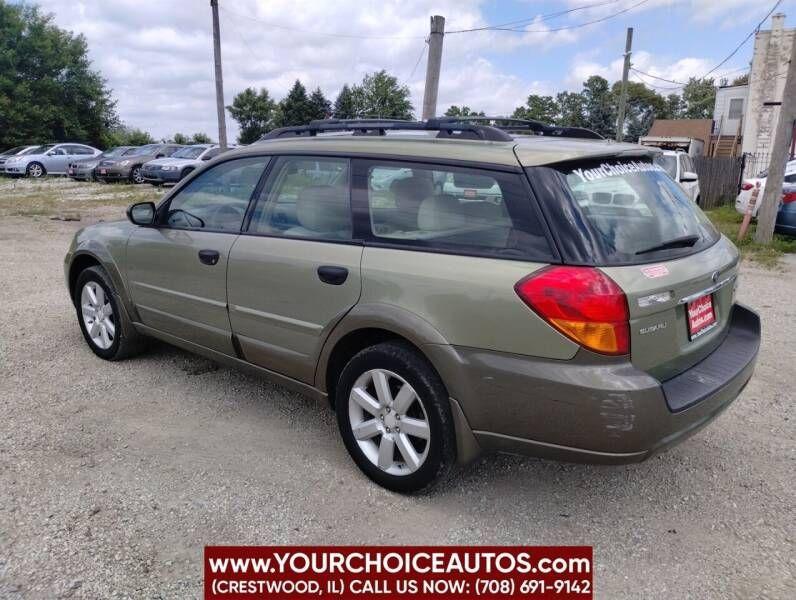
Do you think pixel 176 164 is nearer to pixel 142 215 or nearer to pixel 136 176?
pixel 136 176

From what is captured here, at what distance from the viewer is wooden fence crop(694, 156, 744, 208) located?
55.8 ft

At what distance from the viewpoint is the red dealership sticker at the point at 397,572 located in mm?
2539

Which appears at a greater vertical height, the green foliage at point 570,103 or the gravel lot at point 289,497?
the green foliage at point 570,103

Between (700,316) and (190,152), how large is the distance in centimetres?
2159

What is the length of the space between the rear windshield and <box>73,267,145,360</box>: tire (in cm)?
334

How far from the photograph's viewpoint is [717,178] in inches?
676

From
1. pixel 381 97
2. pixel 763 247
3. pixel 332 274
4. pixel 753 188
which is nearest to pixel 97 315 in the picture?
pixel 332 274

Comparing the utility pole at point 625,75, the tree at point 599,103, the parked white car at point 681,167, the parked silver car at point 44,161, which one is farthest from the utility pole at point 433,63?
the tree at point 599,103

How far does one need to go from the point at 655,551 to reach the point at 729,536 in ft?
1.22

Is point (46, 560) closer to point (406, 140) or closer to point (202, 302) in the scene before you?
point (202, 302)

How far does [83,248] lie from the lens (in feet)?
15.8

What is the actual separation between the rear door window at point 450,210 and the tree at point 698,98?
78582 mm

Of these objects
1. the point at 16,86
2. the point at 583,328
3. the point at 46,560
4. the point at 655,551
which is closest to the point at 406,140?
the point at 583,328

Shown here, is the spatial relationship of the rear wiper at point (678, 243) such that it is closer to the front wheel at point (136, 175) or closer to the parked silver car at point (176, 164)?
the parked silver car at point (176, 164)
